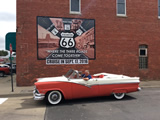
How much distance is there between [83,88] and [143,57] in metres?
8.53

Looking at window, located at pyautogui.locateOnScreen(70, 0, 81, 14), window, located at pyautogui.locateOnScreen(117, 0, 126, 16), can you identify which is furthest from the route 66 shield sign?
window, located at pyautogui.locateOnScreen(117, 0, 126, 16)

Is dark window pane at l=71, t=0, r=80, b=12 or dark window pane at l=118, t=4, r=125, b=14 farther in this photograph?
dark window pane at l=118, t=4, r=125, b=14

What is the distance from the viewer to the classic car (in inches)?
249

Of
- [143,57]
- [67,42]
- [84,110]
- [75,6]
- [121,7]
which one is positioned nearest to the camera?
[84,110]

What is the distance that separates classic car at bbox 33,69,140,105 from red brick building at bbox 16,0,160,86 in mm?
4624

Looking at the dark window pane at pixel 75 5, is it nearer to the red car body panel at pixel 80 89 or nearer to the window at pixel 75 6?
the window at pixel 75 6

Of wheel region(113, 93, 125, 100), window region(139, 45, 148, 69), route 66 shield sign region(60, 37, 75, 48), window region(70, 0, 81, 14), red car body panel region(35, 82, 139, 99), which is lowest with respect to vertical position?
wheel region(113, 93, 125, 100)

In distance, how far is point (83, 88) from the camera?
21.9 ft

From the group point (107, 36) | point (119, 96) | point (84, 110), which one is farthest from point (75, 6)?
point (84, 110)

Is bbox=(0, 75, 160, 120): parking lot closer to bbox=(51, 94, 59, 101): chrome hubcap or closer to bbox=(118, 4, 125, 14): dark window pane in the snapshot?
bbox=(51, 94, 59, 101): chrome hubcap

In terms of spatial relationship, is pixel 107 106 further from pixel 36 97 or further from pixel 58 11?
pixel 58 11

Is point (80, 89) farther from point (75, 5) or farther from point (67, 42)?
point (75, 5)

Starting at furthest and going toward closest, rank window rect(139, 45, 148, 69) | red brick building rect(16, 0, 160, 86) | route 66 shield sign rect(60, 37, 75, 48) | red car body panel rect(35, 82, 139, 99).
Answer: window rect(139, 45, 148, 69) → route 66 shield sign rect(60, 37, 75, 48) → red brick building rect(16, 0, 160, 86) → red car body panel rect(35, 82, 139, 99)

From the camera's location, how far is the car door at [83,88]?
6.59 metres
